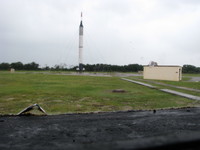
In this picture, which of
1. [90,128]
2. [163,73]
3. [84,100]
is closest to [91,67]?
[163,73]

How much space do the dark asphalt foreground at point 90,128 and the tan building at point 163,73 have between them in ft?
81.3

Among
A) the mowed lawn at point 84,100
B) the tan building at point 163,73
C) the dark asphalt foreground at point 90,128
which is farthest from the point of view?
the tan building at point 163,73

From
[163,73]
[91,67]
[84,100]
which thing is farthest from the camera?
[91,67]

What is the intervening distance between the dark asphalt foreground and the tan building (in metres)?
24.8

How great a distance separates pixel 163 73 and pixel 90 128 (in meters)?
29.9

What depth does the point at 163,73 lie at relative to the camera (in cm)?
3444

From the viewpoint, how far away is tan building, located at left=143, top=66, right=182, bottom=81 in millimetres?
32688

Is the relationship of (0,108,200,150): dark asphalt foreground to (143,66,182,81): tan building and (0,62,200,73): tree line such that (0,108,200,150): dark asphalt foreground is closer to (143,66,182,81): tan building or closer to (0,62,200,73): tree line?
(143,66,182,81): tan building

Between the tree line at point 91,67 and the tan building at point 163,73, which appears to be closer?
the tan building at point 163,73

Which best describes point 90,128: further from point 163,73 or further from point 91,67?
point 91,67

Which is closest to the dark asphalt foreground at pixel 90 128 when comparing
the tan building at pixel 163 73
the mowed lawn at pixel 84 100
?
the mowed lawn at pixel 84 100

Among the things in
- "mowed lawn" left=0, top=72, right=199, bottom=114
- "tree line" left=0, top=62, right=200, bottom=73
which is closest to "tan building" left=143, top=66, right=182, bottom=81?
"mowed lawn" left=0, top=72, right=199, bottom=114

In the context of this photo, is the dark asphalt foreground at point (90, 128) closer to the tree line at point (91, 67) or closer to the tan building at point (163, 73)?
the tan building at point (163, 73)

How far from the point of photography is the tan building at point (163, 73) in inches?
1287
